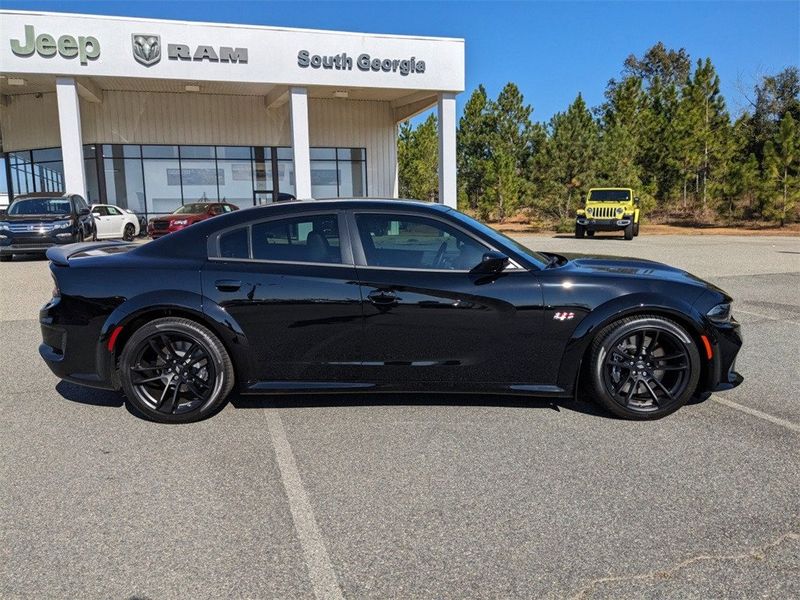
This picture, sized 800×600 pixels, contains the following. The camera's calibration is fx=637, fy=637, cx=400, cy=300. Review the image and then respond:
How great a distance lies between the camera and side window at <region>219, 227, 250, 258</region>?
4418 mm

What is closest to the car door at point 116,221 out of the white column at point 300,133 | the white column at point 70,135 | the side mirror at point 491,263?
the white column at point 70,135

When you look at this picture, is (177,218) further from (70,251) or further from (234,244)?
(234,244)

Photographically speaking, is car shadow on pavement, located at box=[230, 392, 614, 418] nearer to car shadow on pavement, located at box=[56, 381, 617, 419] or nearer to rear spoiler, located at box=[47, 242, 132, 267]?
car shadow on pavement, located at box=[56, 381, 617, 419]

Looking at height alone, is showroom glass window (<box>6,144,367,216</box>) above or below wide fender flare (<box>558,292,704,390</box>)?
above

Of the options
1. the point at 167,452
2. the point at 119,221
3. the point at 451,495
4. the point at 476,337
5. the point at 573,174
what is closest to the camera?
the point at 451,495

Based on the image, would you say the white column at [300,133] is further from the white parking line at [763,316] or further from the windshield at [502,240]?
the windshield at [502,240]

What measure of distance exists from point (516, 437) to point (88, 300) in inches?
119

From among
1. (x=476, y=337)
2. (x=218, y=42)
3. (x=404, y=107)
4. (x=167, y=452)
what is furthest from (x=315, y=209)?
(x=404, y=107)

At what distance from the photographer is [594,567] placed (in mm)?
2613

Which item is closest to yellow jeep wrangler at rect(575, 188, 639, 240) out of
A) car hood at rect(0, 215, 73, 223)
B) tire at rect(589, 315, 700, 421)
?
car hood at rect(0, 215, 73, 223)

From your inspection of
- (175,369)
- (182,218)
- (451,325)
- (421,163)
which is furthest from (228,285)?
(421,163)

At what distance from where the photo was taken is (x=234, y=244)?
4.43m

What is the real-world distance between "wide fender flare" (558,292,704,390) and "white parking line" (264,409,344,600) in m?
1.86

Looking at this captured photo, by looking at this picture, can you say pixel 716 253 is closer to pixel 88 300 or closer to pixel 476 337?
pixel 476 337
